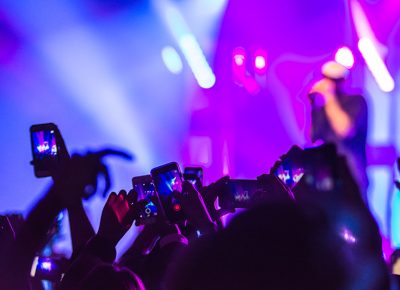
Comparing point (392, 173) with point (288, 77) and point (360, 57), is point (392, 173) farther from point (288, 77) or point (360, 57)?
point (288, 77)

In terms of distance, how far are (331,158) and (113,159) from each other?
9.43ft

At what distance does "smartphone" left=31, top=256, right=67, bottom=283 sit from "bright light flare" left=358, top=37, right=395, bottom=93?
331 cm

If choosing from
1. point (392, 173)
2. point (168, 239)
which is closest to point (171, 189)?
point (168, 239)

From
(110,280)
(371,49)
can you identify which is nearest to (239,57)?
(371,49)

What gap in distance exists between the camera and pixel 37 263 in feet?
6.45

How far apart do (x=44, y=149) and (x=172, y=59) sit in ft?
9.05

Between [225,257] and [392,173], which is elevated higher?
[225,257]

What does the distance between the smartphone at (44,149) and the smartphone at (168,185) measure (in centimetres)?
40

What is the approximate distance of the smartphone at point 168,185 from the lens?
69.8 inches

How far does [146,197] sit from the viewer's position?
199 centimetres

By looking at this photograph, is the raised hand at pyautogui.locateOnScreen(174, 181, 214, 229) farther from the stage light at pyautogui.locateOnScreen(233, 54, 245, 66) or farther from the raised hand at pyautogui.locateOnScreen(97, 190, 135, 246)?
the stage light at pyautogui.locateOnScreen(233, 54, 245, 66)

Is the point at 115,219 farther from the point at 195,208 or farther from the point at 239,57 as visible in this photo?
the point at 239,57

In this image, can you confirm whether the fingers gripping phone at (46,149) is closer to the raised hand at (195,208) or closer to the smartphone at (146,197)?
the smartphone at (146,197)

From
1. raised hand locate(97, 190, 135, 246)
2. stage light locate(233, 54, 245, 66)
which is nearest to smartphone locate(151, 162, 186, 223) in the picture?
raised hand locate(97, 190, 135, 246)
